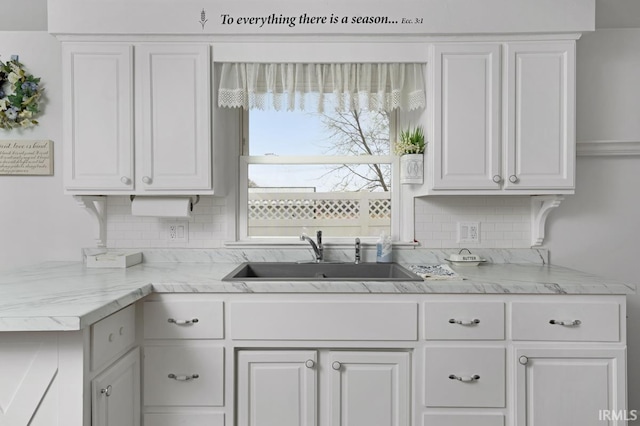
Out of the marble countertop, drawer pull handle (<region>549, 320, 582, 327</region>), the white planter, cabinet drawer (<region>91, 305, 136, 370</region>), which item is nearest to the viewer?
the marble countertop

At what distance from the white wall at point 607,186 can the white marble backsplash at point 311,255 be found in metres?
0.21

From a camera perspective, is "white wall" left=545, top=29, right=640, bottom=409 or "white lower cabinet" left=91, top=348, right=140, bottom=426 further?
"white wall" left=545, top=29, right=640, bottom=409

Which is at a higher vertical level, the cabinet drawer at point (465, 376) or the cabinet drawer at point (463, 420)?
the cabinet drawer at point (465, 376)

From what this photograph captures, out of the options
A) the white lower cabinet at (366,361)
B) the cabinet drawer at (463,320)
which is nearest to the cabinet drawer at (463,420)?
the white lower cabinet at (366,361)

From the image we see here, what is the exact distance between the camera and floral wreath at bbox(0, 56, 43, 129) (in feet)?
7.26

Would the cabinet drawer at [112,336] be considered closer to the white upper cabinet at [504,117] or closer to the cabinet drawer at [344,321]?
the cabinet drawer at [344,321]

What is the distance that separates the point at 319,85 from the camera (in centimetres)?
204

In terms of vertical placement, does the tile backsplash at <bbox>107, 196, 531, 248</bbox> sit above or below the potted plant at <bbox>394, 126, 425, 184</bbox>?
below

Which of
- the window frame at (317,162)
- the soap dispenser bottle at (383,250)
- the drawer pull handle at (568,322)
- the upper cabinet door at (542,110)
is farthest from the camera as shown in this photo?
the window frame at (317,162)

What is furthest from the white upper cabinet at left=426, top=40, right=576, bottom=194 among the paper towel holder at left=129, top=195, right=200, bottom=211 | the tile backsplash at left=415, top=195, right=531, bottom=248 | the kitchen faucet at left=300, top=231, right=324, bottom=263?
the paper towel holder at left=129, top=195, right=200, bottom=211

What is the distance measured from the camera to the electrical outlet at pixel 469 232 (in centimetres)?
227

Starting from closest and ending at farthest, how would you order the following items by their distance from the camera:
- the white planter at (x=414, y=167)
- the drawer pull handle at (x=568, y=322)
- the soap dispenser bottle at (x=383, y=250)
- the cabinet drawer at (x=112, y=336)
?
the cabinet drawer at (x=112, y=336) → the drawer pull handle at (x=568, y=322) → the white planter at (x=414, y=167) → the soap dispenser bottle at (x=383, y=250)

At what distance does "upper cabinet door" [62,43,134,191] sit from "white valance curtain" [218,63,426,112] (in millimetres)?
495

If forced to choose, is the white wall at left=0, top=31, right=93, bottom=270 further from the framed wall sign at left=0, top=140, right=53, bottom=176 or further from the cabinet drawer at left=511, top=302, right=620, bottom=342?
the cabinet drawer at left=511, top=302, right=620, bottom=342
